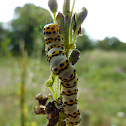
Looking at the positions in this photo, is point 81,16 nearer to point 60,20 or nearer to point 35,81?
point 60,20

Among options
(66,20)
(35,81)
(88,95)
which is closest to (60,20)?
(66,20)

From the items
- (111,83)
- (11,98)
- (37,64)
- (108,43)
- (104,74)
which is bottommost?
(37,64)

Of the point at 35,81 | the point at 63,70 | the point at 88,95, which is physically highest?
the point at 88,95

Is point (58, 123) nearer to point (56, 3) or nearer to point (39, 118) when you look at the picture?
point (56, 3)

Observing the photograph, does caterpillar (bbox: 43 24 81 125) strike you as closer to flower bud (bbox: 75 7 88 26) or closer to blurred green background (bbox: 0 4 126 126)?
flower bud (bbox: 75 7 88 26)

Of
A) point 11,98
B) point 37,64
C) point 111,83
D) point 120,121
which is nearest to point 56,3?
point 37,64

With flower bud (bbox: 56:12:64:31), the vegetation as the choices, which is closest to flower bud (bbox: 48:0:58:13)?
flower bud (bbox: 56:12:64:31)

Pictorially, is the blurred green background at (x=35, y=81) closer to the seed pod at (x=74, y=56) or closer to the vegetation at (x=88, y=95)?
the vegetation at (x=88, y=95)
